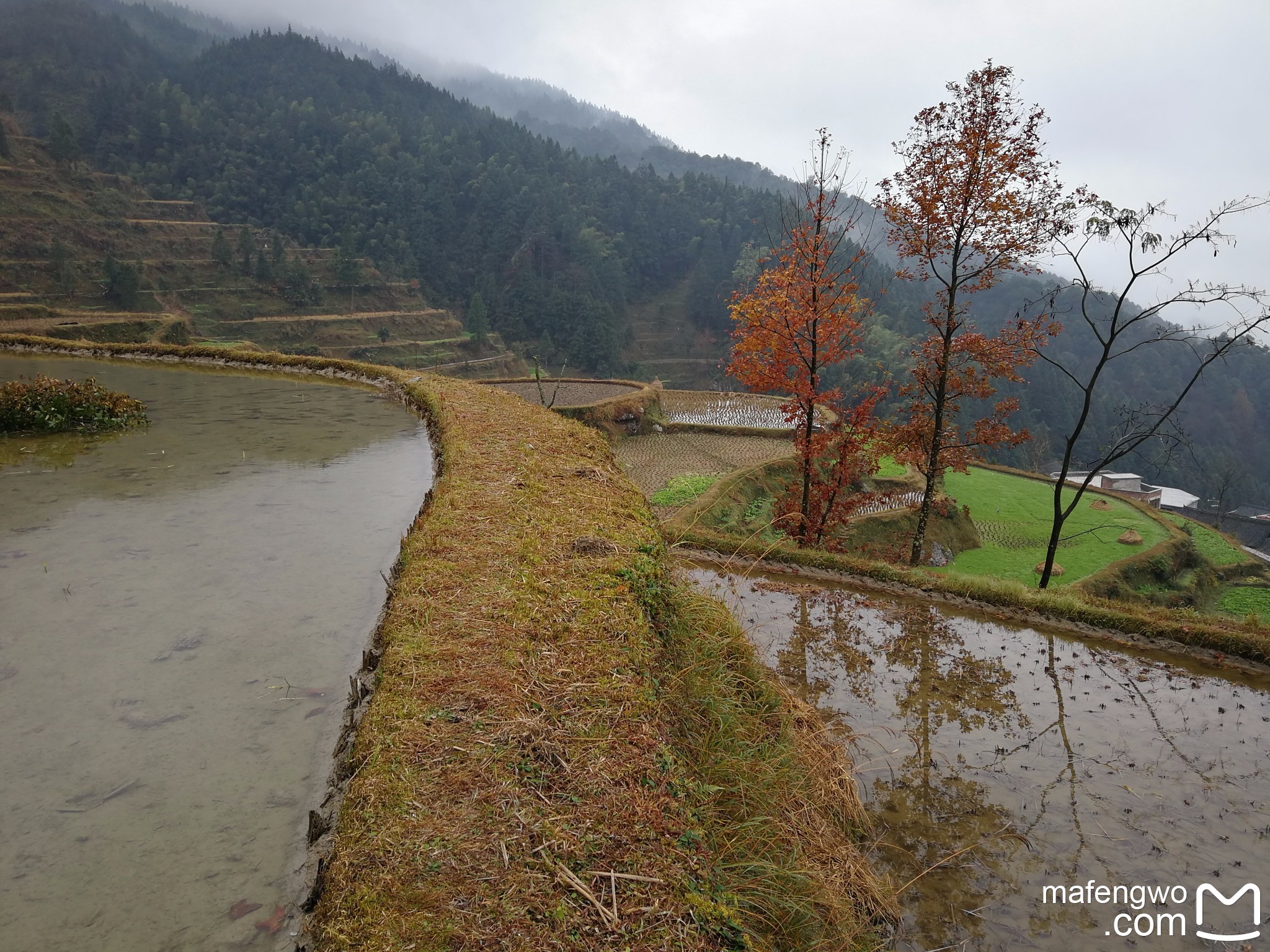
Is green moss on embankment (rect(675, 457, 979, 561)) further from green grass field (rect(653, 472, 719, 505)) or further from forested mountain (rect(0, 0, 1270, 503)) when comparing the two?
forested mountain (rect(0, 0, 1270, 503))

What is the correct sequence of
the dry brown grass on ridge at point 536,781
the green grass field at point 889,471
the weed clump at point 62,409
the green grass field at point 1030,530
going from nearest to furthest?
the dry brown grass on ridge at point 536,781, the weed clump at point 62,409, the green grass field at point 1030,530, the green grass field at point 889,471

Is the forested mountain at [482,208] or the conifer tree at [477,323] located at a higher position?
the forested mountain at [482,208]

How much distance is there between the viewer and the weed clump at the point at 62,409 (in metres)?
7.82

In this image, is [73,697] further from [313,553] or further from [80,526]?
[80,526]

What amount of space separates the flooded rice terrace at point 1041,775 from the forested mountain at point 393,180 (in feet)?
177

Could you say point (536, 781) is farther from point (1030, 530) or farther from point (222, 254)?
point (222, 254)

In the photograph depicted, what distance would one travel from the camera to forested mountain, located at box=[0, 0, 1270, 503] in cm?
6009

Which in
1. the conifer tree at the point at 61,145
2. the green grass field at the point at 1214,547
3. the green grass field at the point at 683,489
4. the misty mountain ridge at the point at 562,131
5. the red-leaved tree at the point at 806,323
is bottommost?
the green grass field at the point at 1214,547

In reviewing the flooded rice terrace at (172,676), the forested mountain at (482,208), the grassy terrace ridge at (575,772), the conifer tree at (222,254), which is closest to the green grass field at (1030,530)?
the grassy terrace ridge at (575,772)

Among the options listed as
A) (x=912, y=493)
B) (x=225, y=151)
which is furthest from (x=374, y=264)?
(x=912, y=493)

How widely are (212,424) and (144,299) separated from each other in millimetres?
34916

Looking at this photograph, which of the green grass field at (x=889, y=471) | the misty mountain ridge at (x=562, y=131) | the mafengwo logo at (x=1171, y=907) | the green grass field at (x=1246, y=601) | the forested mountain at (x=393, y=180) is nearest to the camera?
the mafengwo logo at (x=1171, y=907)

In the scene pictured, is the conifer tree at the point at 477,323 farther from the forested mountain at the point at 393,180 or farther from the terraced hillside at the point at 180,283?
the forested mountain at the point at 393,180

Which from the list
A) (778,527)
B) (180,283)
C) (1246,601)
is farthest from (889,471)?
(180,283)
